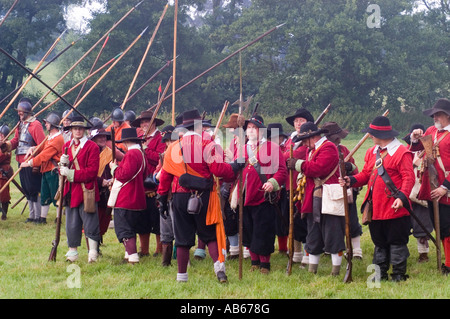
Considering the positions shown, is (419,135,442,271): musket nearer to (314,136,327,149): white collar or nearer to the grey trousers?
(314,136,327,149): white collar

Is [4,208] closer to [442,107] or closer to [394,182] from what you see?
[394,182]

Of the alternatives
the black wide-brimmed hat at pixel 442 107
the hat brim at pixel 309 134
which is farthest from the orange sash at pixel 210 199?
the black wide-brimmed hat at pixel 442 107

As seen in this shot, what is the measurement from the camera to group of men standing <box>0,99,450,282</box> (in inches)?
295

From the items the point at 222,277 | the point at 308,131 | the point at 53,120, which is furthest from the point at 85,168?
the point at 53,120

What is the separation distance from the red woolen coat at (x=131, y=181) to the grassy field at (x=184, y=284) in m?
0.80

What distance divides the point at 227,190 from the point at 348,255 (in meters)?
2.25

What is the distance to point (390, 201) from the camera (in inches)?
291

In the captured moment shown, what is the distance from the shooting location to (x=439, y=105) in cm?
809

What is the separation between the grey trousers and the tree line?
83.0ft

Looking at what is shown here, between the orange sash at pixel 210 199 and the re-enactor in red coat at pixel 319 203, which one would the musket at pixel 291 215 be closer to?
the re-enactor in red coat at pixel 319 203

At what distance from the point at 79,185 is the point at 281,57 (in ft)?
111

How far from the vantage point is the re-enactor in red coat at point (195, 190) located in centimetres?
751

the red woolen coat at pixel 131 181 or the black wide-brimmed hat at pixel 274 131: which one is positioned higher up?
the black wide-brimmed hat at pixel 274 131
